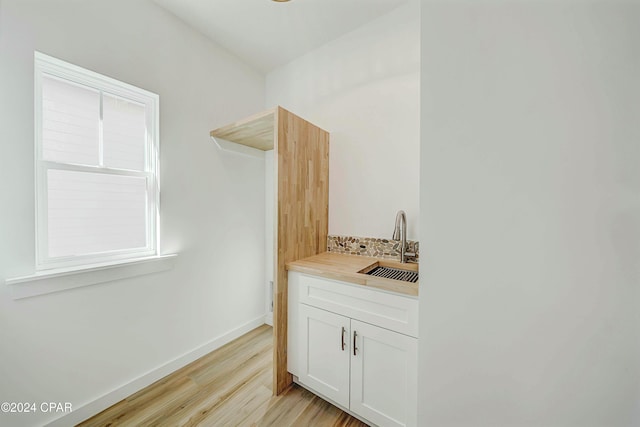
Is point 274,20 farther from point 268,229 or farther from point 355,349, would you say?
point 355,349

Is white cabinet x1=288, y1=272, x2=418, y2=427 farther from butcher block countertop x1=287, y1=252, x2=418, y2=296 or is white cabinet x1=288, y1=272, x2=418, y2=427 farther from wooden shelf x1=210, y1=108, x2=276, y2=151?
A: wooden shelf x1=210, y1=108, x2=276, y2=151

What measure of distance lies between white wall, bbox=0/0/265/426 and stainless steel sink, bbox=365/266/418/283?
146 centimetres

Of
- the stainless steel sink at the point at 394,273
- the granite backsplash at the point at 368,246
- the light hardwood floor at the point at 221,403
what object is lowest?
the light hardwood floor at the point at 221,403

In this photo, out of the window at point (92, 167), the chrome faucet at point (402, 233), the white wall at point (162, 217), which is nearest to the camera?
the white wall at point (162, 217)

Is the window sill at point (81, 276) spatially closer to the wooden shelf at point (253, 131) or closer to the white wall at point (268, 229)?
the white wall at point (268, 229)

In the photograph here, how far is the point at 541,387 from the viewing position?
0.79 m

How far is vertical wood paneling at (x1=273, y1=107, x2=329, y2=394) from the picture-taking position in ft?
5.38

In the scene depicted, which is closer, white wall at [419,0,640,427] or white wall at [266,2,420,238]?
white wall at [419,0,640,427]

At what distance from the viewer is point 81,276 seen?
1406 millimetres

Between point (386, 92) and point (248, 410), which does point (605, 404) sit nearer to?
point (248, 410)

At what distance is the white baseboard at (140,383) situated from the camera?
4.54 feet

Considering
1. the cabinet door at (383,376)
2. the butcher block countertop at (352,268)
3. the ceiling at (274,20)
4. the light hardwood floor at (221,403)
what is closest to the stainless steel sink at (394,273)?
the butcher block countertop at (352,268)

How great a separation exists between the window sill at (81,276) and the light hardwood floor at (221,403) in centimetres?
86

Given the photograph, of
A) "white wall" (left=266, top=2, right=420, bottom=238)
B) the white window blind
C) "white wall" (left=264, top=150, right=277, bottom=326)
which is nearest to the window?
the white window blind
